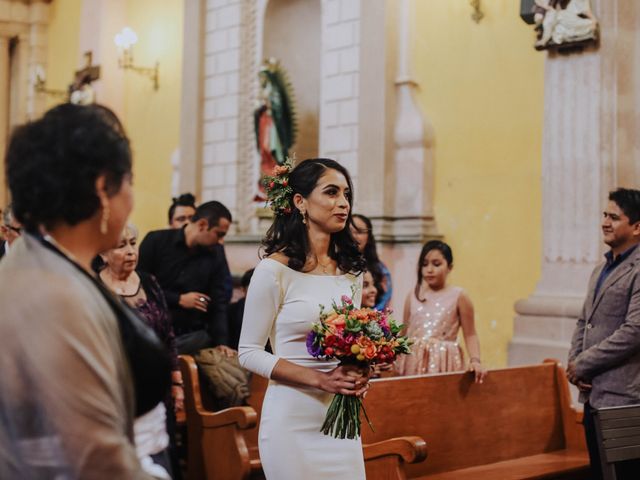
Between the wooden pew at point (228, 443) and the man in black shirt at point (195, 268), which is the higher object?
the man in black shirt at point (195, 268)

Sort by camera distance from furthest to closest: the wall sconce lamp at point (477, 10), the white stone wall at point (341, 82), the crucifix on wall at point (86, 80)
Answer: the crucifix on wall at point (86, 80) → the white stone wall at point (341, 82) → the wall sconce lamp at point (477, 10)

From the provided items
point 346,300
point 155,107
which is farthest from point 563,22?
point 155,107

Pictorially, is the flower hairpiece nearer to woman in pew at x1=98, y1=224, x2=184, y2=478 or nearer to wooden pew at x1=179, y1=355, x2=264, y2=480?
woman in pew at x1=98, y1=224, x2=184, y2=478

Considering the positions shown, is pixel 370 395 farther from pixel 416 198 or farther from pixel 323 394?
pixel 416 198

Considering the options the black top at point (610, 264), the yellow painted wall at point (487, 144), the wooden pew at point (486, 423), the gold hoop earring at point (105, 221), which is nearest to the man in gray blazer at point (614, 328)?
the black top at point (610, 264)

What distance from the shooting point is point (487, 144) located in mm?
7410

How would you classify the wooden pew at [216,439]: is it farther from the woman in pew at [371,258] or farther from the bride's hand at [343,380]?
the bride's hand at [343,380]

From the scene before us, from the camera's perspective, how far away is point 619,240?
12.9 ft

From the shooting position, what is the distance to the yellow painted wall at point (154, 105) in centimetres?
1134

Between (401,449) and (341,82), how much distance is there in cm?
526

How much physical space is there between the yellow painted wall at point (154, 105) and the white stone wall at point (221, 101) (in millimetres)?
1492

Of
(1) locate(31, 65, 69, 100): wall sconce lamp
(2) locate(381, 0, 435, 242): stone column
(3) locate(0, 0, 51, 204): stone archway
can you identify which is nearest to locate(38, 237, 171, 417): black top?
(2) locate(381, 0, 435, 242): stone column

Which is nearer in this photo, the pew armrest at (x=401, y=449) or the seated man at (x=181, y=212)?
the pew armrest at (x=401, y=449)

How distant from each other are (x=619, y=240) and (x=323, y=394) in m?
1.90
